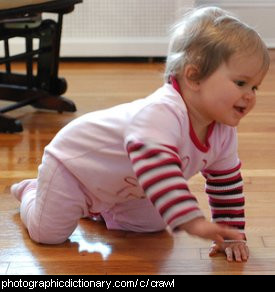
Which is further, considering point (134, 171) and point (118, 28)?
point (118, 28)

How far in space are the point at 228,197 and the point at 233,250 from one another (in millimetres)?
113

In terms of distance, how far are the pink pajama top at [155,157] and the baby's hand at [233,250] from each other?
0.04m

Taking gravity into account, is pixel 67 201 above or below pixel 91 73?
above

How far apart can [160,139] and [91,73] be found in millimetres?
2018

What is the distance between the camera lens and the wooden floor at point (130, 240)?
119cm

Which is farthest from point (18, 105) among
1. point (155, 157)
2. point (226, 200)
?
point (155, 157)

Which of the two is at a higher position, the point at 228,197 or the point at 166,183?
the point at 166,183

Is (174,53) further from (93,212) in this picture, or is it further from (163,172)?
(93,212)

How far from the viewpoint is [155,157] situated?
41.4 inches

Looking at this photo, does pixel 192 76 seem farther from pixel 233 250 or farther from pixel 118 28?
pixel 118 28

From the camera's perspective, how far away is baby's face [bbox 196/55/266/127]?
1063mm

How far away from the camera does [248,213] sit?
4.67ft

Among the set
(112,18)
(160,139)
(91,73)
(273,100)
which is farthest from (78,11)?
(160,139)

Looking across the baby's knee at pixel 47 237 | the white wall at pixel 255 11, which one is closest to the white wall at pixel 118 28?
the white wall at pixel 255 11
